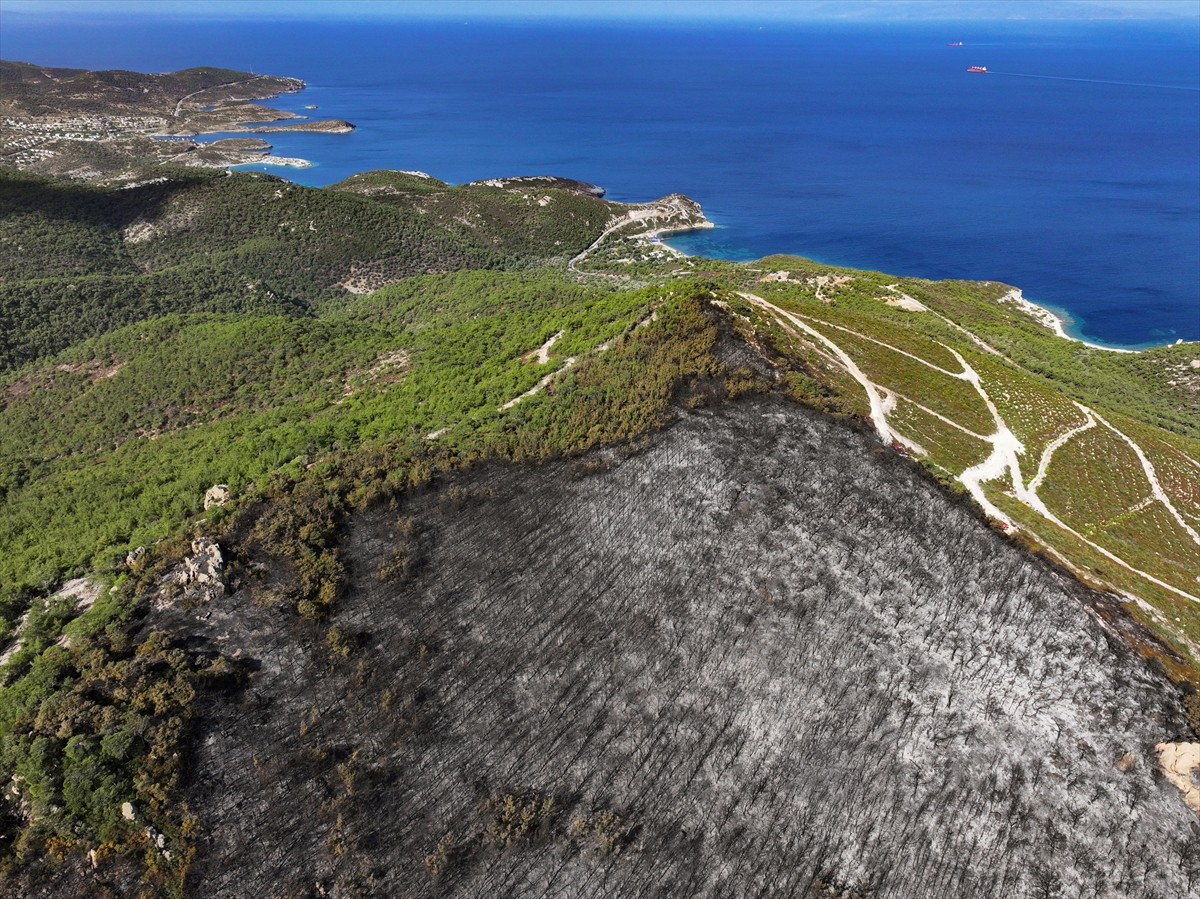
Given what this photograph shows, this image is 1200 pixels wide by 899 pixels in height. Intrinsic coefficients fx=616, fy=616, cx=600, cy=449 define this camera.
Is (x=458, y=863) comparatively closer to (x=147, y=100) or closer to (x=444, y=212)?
(x=444, y=212)

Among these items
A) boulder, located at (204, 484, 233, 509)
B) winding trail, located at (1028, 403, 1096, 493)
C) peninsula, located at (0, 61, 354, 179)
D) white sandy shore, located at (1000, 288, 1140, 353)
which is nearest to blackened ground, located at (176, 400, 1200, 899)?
boulder, located at (204, 484, 233, 509)

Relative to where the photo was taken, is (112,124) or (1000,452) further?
(112,124)

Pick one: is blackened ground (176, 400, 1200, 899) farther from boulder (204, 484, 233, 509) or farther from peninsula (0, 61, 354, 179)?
peninsula (0, 61, 354, 179)

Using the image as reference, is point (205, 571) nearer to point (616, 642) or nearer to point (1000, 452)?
point (616, 642)

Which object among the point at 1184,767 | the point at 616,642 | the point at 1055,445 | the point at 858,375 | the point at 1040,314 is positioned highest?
the point at 858,375

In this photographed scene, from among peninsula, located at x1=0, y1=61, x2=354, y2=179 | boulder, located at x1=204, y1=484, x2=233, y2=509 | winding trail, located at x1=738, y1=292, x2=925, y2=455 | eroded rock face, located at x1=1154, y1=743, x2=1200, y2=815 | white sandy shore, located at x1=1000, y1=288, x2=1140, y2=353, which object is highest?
peninsula, located at x1=0, y1=61, x2=354, y2=179

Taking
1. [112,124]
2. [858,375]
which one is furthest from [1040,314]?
[112,124]

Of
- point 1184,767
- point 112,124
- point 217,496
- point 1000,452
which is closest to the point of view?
point 1184,767
